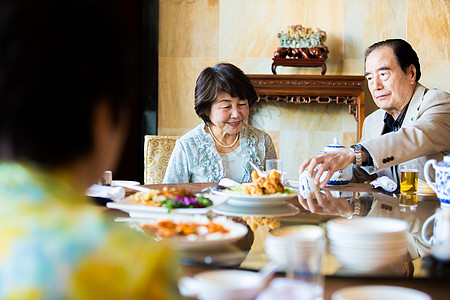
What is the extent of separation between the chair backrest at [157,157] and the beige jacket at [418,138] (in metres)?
1.16

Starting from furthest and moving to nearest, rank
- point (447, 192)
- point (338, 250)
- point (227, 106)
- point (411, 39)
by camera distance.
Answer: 1. point (411, 39)
2. point (227, 106)
3. point (447, 192)
4. point (338, 250)

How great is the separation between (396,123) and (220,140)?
3.35 ft

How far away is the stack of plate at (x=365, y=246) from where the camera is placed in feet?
3.44

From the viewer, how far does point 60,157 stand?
568mm

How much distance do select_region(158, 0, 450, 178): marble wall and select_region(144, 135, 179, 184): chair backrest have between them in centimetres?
199

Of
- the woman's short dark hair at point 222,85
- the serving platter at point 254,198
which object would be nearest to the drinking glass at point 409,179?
the serving platter at point 254,198

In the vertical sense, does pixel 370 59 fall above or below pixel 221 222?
above

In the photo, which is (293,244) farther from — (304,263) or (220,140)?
(220,140)

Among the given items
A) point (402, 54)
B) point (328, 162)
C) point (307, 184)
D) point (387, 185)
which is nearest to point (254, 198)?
point (307, 184)

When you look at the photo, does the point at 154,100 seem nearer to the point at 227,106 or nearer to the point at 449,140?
the point at 227,106

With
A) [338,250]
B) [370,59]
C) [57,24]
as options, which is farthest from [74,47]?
[370,59]

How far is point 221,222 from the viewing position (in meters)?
1.31

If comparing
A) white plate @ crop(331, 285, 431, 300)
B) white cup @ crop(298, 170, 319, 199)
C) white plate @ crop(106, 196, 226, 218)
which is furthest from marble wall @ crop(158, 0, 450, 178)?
white plate @ crop(331, 285, 431, 300)

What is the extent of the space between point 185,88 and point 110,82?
449 centimetres
